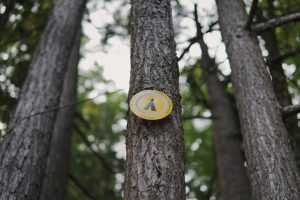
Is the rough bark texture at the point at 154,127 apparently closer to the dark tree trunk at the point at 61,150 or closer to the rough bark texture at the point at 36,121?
the rough bark texture at the point at 36,121

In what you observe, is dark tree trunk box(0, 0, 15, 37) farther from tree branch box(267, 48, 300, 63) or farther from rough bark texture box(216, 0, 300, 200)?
tree branch box(267, 48, 300, 63)

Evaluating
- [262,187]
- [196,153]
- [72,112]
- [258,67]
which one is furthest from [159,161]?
[196,153]

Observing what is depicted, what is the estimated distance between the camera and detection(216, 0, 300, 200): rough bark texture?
2967 millimetres

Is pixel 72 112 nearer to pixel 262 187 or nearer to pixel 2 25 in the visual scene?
pixel 2 25

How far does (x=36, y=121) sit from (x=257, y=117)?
2.84 meters

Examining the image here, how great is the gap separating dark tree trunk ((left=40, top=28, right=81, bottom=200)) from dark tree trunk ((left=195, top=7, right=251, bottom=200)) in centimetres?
310

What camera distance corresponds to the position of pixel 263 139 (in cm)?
324

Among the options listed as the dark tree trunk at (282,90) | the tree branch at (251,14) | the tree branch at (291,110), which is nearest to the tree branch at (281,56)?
the dark tree trunk at (282,90)

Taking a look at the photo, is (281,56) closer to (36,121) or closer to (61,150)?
(36,121)

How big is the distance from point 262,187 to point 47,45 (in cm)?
406

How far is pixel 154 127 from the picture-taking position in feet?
7.50

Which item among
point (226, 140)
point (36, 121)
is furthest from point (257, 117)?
point (226, 140)

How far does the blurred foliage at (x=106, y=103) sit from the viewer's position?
6242 mm

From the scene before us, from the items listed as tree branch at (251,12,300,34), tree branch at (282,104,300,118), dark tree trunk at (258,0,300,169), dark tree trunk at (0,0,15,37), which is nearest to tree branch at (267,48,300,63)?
dark tree trunk at (258,0,300,169)
